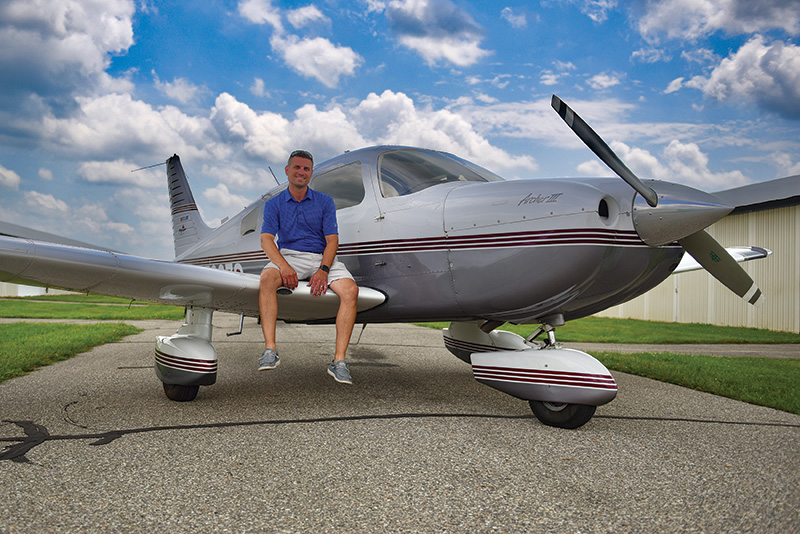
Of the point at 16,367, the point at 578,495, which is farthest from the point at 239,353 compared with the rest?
the point at 578,495

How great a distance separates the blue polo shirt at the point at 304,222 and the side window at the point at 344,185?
348 mm

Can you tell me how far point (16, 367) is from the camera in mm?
5684

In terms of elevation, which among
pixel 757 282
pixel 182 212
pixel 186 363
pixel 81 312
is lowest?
pixel 81 312

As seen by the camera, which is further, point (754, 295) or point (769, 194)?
point (769, 194)

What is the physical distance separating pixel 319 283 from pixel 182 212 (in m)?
6.26

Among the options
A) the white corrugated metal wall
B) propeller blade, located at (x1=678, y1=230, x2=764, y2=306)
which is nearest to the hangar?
the white corrugated metal wall

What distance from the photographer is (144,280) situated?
12.2ft

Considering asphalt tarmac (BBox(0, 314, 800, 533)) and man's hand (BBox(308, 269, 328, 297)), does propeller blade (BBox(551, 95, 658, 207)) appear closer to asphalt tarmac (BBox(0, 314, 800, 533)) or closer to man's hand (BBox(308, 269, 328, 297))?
asphalt tarmac (BBox(0, 314, 800, 533))

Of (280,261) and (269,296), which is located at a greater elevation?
(280,261)

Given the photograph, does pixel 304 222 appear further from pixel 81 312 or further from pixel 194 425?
pixel 81 312

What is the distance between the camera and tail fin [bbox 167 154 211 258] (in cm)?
891

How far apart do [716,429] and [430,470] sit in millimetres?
2113

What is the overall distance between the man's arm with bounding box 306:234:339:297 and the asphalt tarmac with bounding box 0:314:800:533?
89 cm

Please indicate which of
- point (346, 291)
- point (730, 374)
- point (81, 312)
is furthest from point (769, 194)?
point (81, 312)
